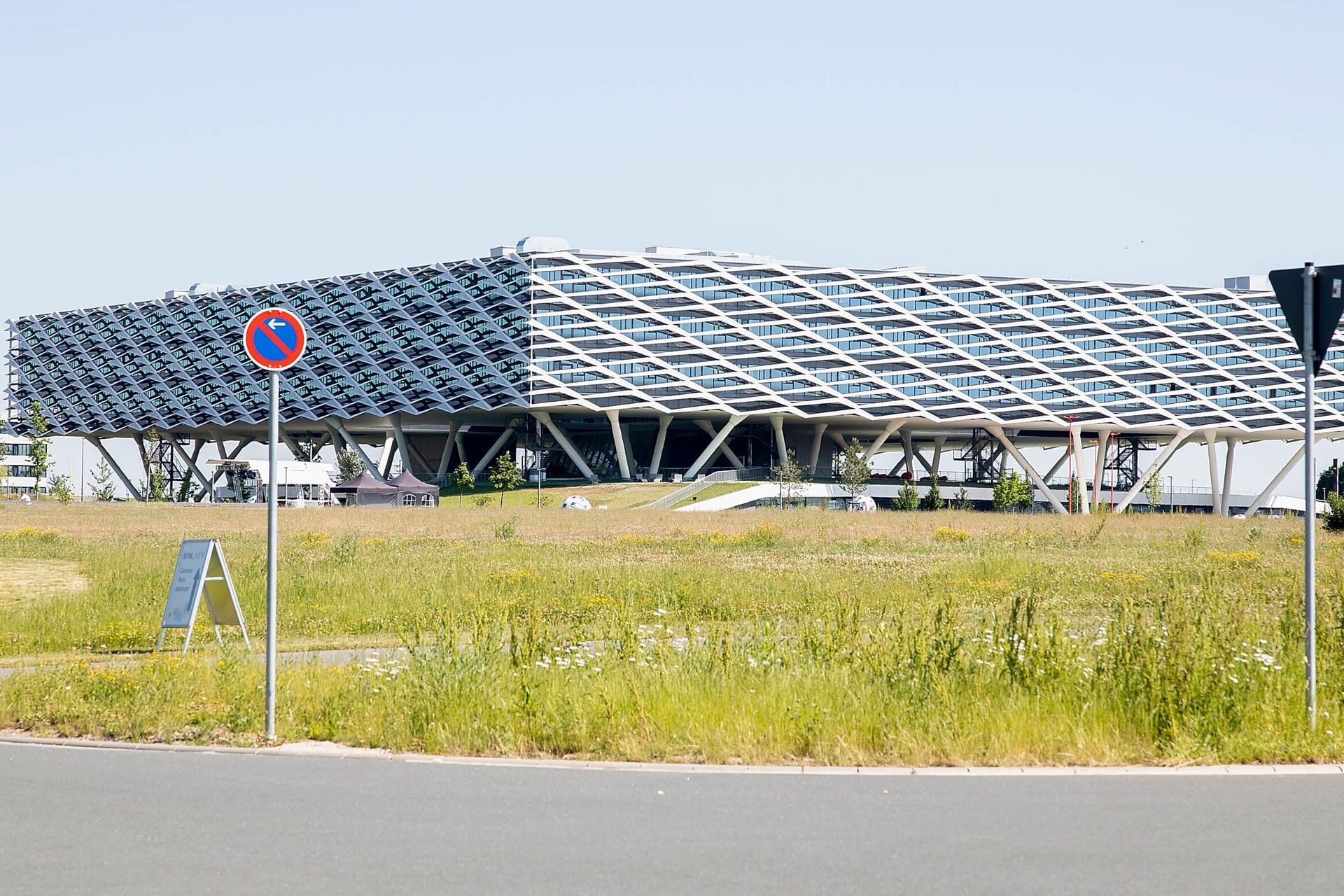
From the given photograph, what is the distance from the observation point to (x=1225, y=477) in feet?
365

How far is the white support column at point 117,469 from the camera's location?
125062 mm

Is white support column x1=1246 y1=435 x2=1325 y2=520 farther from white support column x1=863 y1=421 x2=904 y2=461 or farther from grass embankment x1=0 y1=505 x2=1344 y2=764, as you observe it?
grass embankment x1=0 y1=505 x2=1344 y2=764

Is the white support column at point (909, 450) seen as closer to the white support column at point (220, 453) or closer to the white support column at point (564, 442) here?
the white support column at point (564, 442)

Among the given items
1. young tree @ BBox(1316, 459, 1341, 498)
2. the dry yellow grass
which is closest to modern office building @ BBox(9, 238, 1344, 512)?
young tree @ BBox(1316, 459, 1341, 498)

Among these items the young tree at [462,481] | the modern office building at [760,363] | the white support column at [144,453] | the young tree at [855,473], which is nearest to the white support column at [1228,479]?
the modern office building at [760,363]

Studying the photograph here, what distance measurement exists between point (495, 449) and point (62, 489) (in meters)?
31.2

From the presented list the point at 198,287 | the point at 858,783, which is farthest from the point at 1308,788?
the point at 198,287

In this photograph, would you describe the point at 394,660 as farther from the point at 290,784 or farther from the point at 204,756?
the point at 290,784

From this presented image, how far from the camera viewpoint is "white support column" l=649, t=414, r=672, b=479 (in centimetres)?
10282

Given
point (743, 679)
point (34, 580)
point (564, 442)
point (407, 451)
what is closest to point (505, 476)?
point (564, 442)

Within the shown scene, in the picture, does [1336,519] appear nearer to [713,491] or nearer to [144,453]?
[713,491]

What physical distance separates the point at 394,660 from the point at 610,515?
166 ft

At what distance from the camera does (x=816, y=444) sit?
109750 millimetres

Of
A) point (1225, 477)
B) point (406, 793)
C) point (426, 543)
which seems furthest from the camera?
point (1225, 477)
